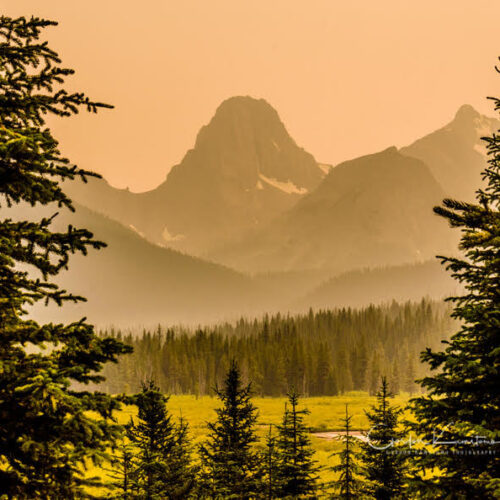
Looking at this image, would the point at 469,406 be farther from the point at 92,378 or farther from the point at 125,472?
the point at 125,472

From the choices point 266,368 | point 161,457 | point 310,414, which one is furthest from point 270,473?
point 266,368

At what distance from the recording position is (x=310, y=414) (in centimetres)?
10319

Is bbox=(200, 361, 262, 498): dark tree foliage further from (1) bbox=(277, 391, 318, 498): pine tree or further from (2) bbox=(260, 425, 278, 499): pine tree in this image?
(1) bbox=(277, 391, 318, 498): pine tree

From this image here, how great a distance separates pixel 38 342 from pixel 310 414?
10363 cm

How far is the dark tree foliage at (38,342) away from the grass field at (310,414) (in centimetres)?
5219

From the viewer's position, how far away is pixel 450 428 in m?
12.1

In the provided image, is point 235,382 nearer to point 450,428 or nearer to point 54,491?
point 450,428

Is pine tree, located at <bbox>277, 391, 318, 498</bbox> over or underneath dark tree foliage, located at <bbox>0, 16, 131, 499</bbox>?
underneath

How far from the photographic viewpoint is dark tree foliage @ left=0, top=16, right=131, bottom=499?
6652mm

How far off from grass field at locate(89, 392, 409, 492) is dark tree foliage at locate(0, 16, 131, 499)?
171 ft

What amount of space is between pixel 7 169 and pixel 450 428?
11.9 meters

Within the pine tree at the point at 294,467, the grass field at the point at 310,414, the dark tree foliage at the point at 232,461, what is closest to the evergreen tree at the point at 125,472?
the dark tree foliage at the point at 232,461

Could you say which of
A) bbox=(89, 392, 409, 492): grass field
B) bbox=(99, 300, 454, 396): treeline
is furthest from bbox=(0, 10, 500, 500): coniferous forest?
bbox=(99, 300, 454, 396): treeline

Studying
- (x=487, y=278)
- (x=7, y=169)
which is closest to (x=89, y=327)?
(x=7, y=169)
